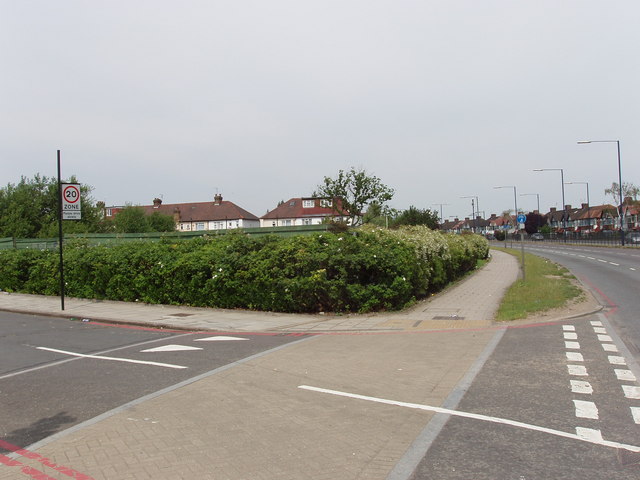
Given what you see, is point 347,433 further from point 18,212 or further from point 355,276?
point 18,212

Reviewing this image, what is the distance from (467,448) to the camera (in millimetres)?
4395

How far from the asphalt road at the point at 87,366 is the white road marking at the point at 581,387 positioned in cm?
475

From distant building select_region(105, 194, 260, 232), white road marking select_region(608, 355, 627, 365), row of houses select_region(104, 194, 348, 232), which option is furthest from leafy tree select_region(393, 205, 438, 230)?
white road marking select_region(608, 355, 627, 365)

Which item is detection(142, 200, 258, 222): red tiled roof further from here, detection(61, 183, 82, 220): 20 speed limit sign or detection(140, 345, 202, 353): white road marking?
detection(140, 345, 202, 353): white road marking

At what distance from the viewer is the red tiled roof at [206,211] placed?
82219mm

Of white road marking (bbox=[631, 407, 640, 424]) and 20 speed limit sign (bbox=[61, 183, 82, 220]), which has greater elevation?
20 speed limit sign (bbox=[61, 183, 82, 220])

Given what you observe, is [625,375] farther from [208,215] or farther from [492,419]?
[208,215]

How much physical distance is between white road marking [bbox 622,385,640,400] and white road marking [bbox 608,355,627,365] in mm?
1287

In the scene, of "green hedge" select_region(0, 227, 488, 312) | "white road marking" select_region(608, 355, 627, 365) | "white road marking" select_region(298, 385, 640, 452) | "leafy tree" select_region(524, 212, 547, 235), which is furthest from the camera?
"leafy tree" select_region(524, 212, 547, 235)

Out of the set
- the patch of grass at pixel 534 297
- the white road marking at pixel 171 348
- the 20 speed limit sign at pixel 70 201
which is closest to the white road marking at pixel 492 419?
the white road marking at pixel 171 348

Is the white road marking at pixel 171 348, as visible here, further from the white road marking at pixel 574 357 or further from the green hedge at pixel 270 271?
the white road marking at pixel 574 357

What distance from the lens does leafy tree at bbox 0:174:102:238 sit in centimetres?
4066

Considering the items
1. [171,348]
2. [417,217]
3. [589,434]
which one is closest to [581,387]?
[589,434]

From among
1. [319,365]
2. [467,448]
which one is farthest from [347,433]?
[319,365]
